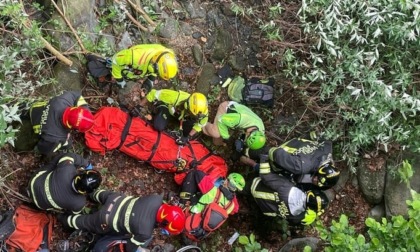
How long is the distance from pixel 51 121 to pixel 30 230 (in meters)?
1.51

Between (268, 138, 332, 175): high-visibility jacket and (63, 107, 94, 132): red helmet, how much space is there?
2.81m

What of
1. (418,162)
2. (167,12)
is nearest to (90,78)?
(167,12)

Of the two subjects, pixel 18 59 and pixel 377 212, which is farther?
pixel 377 212

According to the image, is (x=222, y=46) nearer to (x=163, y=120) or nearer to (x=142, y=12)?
(x=142, y=12)

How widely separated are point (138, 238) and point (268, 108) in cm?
332

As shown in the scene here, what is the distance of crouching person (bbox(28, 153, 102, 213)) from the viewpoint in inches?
223

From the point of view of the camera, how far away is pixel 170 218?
6.03 m

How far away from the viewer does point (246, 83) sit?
7875 millimetres

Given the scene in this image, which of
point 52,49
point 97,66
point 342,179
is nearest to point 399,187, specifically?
point 342,179

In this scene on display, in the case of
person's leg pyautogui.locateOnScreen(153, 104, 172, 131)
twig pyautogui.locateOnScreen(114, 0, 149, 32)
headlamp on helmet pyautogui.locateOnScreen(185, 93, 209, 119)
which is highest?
twig pyautogui.locateOnScreen(114, 0, 149, 32)

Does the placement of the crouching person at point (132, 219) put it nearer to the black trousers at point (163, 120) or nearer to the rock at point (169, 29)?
the black trousers at point (163, 120)

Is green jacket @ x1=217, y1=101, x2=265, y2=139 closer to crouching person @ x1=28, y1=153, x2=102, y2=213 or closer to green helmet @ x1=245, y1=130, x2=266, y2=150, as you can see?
green helmet @ x1=245, y1=130, x2=266, y2=150

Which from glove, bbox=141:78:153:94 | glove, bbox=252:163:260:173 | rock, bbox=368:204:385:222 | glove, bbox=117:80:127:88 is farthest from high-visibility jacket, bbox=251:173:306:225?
glove, bbox=117:80:127:88

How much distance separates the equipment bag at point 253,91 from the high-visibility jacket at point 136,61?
5.82ft
